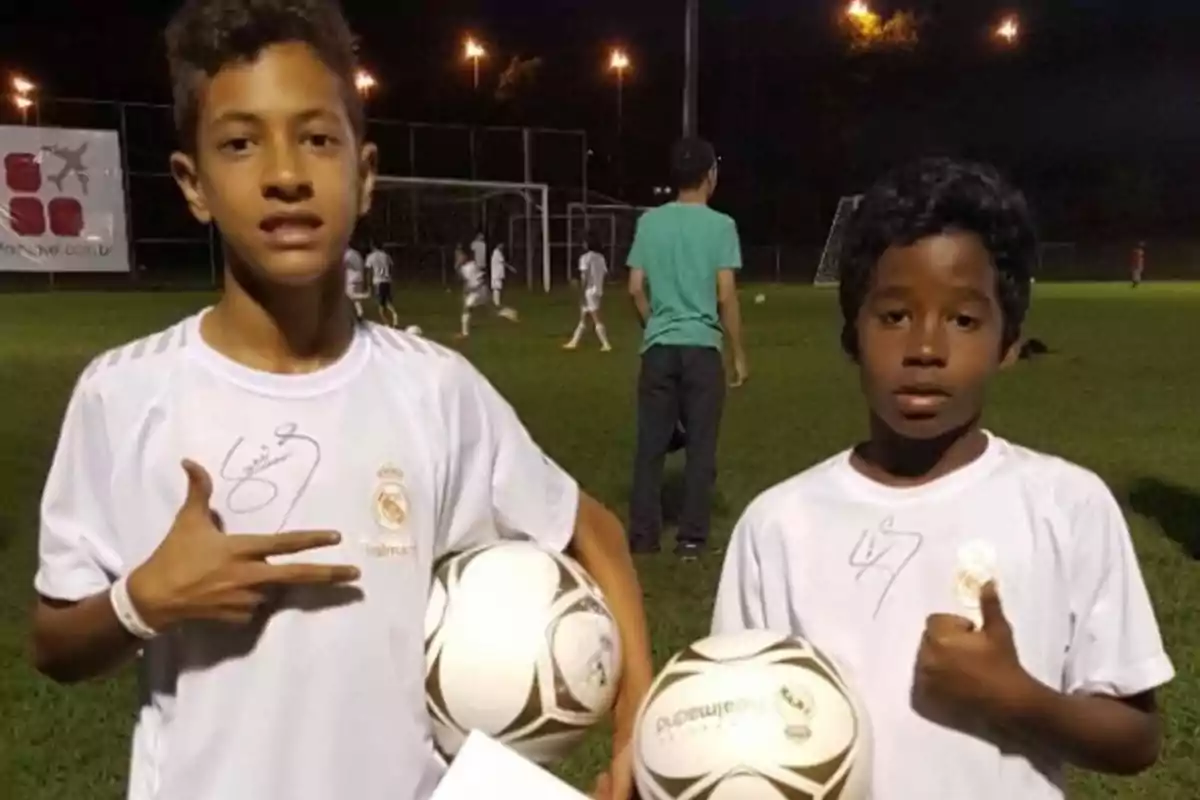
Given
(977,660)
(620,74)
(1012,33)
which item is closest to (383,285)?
(977,660)

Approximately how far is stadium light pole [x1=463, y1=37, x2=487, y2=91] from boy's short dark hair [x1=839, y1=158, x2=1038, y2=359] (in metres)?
46.9

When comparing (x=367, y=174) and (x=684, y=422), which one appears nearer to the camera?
(x=367, y=174)

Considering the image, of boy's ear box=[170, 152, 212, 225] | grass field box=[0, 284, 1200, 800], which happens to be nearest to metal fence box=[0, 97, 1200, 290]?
grass field box=[0, 284, 1200, 800]

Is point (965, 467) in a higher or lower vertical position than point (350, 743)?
higher

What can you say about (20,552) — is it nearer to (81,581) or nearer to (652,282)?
(652,282)

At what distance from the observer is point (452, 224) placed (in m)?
37.7

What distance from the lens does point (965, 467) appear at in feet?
7.48

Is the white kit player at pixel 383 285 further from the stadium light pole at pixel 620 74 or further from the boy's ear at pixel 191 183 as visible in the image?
the stadium light pole at pixel 620 74

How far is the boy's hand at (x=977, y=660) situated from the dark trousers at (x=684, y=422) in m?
5.55

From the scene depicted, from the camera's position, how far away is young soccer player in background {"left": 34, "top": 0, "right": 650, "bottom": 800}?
2.08 metres

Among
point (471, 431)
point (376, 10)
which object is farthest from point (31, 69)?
point (471, 431)

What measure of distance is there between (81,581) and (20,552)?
626 centimetres
